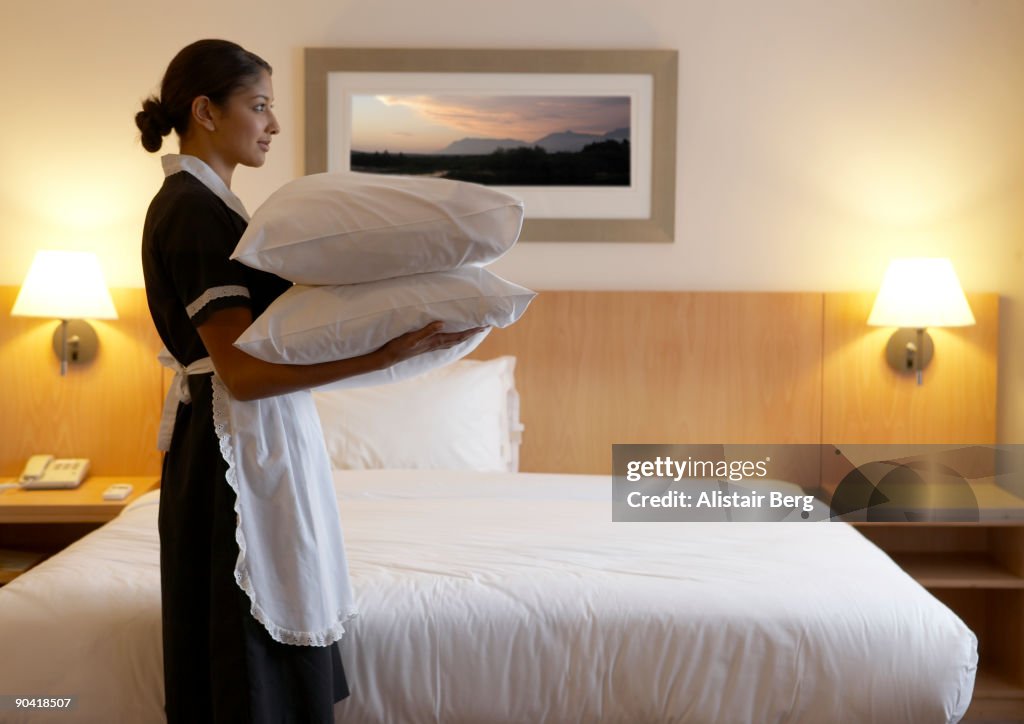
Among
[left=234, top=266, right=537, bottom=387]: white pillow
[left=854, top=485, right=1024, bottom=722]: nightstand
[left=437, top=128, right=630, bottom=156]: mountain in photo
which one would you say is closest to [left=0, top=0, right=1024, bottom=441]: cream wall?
[left=437, top=128, right=630, bottom=156]: mountain in photo

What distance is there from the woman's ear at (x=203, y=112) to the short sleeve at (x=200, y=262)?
0.54 ft

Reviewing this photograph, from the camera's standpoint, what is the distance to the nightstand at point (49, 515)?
10.1ft

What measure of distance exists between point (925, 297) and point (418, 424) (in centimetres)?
173

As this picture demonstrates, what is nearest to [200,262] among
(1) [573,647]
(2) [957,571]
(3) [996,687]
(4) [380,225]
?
(4) [380,225]

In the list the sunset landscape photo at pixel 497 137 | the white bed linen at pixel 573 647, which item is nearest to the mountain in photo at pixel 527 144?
the sunset landscape photo at pixel 497 137

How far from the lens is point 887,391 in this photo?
11.4 feet

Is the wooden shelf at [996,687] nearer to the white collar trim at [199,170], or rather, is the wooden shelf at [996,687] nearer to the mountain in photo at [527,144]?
the mountain in photo at [527,144]

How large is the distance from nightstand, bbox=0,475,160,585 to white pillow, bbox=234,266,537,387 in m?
1.83

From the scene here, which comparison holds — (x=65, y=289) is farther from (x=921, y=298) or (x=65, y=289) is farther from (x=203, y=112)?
(x=921, y=298)

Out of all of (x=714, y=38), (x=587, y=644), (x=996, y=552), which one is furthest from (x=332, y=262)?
(x=996, y=552)

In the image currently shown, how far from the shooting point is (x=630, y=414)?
3525mm

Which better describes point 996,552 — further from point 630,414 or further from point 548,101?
point 548,101

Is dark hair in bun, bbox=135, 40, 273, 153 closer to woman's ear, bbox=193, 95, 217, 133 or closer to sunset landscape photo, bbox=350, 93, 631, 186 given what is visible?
woman's ear, bbox=193, 95, 217, 133

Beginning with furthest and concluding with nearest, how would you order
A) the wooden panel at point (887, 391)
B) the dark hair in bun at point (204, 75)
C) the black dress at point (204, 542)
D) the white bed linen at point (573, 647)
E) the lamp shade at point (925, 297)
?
1. the wooden panel at point (887, 391)
2. the lamp shade at point (925, 297)
3. the white bed linen at point (573, 647)
4. the dark hair in bun at point (204, 75)
5. the black dress at point (204, 542)
